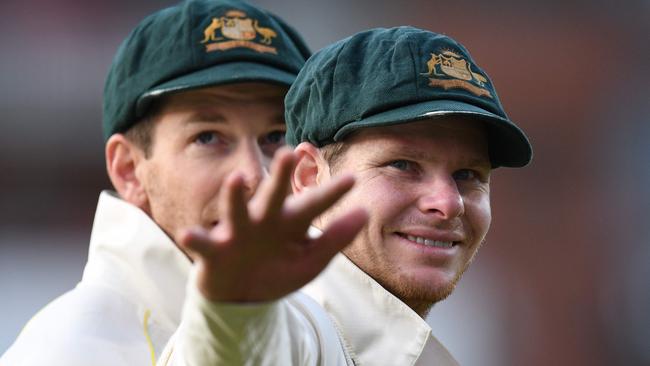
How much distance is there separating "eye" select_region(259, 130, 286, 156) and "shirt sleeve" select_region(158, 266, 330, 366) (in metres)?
1.32

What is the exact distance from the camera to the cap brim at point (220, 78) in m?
2.70

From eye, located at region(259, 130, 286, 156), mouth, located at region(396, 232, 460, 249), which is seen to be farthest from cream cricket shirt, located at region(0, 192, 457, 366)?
eye, located at region(259, 130, 286, 156)

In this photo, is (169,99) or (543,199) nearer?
(169,99)

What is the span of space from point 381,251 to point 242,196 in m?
0.74

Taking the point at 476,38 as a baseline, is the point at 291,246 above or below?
above

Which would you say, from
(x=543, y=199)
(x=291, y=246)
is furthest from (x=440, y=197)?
(x=543, y=199)

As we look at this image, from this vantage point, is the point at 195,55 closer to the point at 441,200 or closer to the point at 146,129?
the point at 146,129

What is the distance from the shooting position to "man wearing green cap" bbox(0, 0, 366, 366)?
263 cm

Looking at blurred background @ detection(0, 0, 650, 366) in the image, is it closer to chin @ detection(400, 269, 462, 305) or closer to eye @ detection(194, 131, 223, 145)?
eye @ detection(194, 131, 223, 145)

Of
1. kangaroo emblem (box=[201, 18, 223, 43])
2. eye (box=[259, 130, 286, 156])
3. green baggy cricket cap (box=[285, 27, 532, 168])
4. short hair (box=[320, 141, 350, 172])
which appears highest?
green baggy cricket cap (box=[285, 27, 532, 168])

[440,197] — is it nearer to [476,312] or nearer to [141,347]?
[141,347]

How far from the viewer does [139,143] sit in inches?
112

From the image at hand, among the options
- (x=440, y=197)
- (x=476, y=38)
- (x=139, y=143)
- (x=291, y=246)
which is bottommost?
(x=476, y=38)

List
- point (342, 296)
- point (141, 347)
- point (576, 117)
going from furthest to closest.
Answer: point (576, 117), point (141, 347), point (342, 296)
